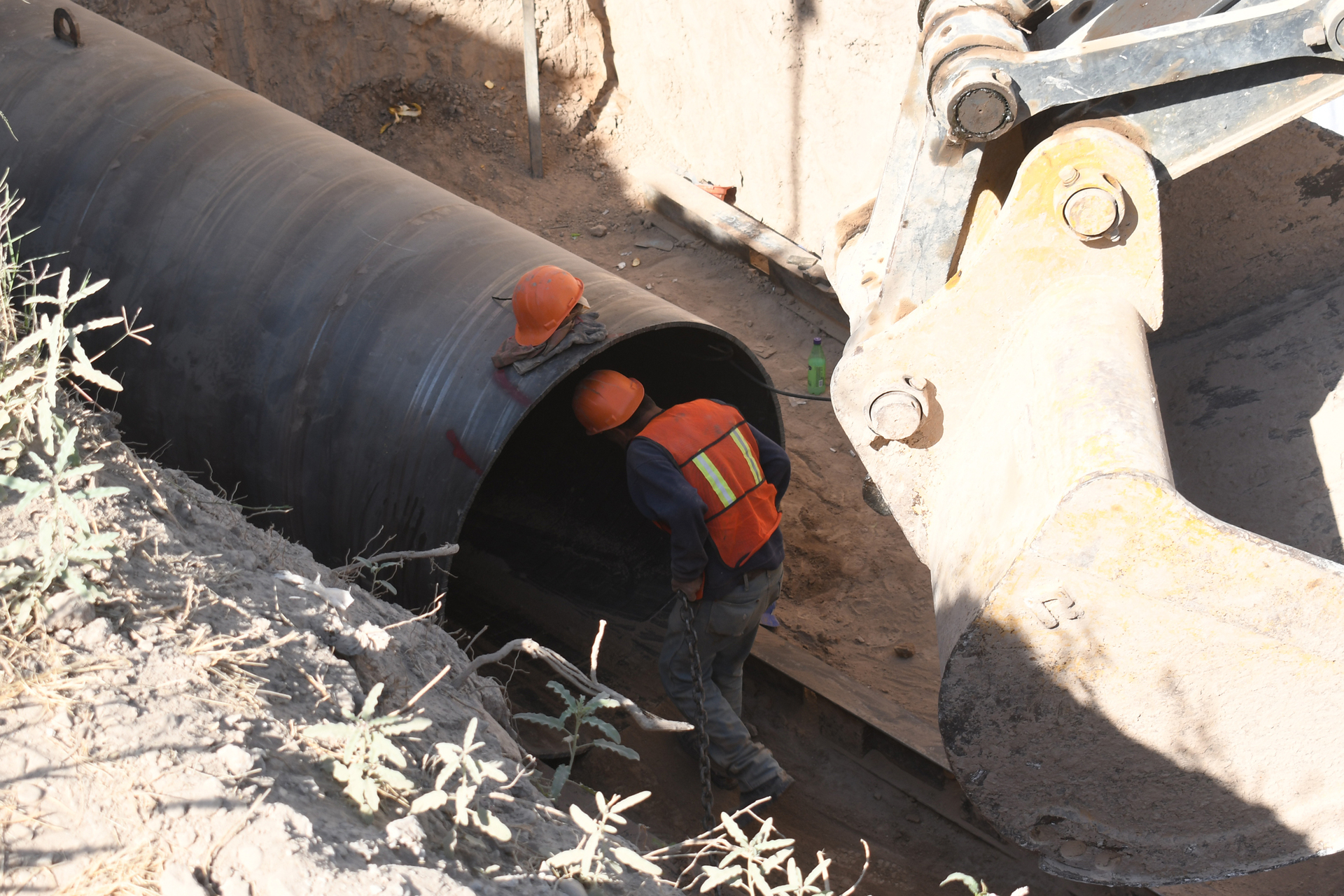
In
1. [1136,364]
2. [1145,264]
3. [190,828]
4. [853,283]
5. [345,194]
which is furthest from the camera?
[345,194]

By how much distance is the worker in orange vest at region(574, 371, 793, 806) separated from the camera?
373 centimetres

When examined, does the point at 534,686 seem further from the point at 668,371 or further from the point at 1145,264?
the point at 1145,264

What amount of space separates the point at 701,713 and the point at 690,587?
Result: 58cm

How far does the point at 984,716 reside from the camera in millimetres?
2482

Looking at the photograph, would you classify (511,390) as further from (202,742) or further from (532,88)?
(532,88)

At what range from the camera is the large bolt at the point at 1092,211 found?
259 centimetres

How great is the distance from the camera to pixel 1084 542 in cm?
214

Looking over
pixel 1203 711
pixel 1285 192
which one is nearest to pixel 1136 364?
pixel 1203 711

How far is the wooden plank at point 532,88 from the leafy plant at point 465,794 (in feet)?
23.5

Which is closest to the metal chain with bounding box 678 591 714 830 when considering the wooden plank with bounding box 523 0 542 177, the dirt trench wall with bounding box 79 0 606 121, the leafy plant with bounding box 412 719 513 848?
the leafy plant with bounding box 412 719 513 848

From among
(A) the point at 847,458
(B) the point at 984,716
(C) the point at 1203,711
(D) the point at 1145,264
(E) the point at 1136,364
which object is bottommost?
(A) the point at 847,458

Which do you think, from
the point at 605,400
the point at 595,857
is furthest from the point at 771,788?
the point at 595,857

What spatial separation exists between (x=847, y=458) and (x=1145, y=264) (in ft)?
10.7

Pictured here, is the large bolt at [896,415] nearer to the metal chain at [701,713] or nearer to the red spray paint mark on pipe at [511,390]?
the metal chain at [701,713]
